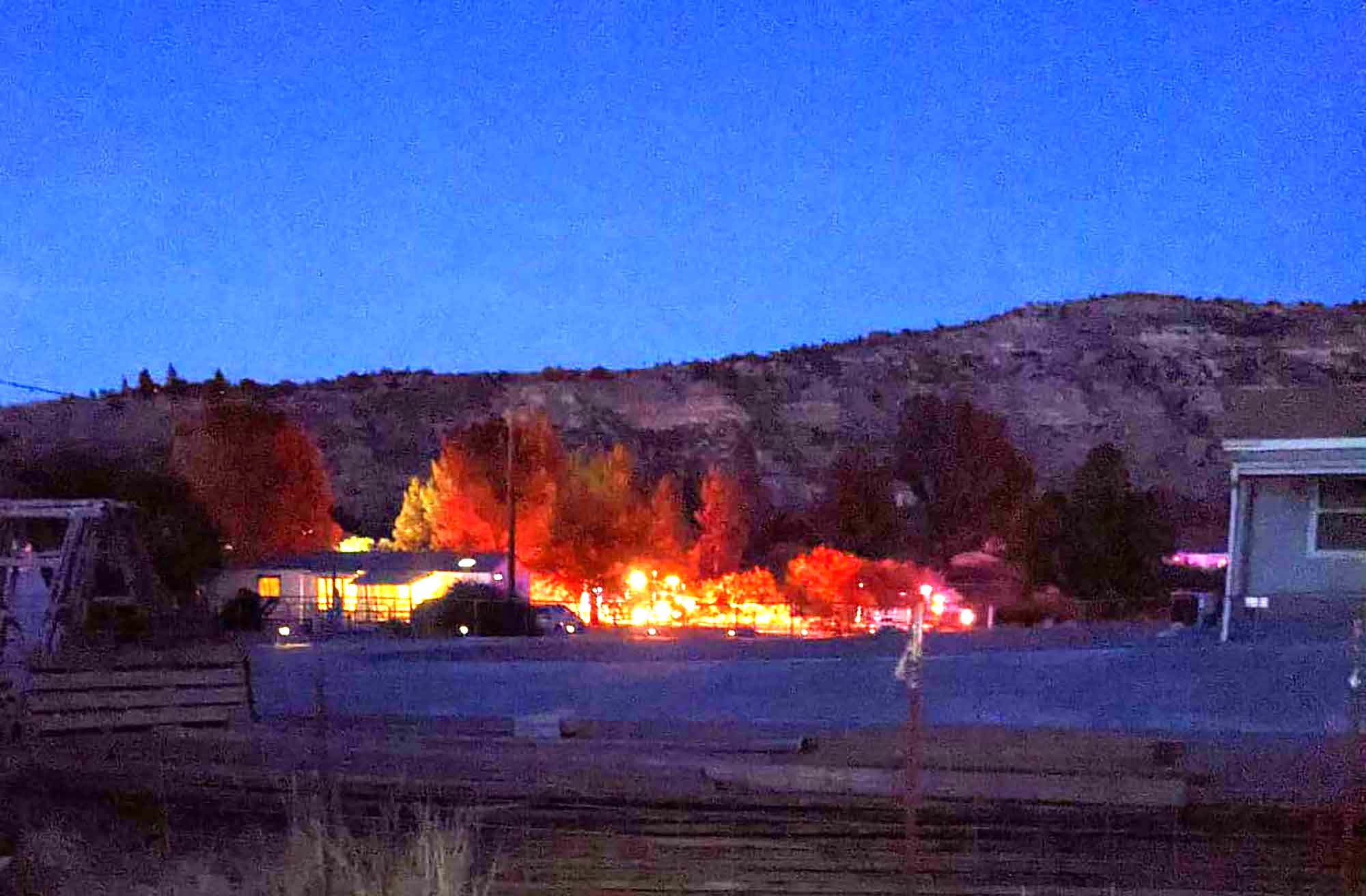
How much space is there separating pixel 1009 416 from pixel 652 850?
74077 millimetres

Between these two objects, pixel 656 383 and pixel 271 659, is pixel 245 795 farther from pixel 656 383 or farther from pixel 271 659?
pixel 656 383

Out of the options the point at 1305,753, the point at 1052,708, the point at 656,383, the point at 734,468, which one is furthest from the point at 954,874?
the point at 656,383

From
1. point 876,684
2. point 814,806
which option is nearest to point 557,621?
point 876,684

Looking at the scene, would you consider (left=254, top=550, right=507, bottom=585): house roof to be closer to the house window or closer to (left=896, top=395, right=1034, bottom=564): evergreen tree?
(left=896, top=395, right=1034, bottom=564): evergreen tree

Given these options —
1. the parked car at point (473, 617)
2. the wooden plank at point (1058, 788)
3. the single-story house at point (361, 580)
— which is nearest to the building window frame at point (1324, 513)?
the wooden plank at point (1058, 788)

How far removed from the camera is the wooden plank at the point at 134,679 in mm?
9562

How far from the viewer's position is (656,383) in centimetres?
8606

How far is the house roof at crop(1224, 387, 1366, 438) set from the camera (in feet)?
49.8

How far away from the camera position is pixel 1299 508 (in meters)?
15.6

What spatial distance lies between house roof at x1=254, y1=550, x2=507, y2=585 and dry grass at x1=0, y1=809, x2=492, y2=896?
28.2 metres

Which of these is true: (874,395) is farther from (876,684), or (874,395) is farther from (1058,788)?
(1058,788)

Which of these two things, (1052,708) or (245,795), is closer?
(245,795)

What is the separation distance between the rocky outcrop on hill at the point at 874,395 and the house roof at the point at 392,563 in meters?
26.3

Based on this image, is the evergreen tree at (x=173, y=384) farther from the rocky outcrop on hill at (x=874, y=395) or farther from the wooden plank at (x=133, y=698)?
the wooden plank at (x=133, y=698)
